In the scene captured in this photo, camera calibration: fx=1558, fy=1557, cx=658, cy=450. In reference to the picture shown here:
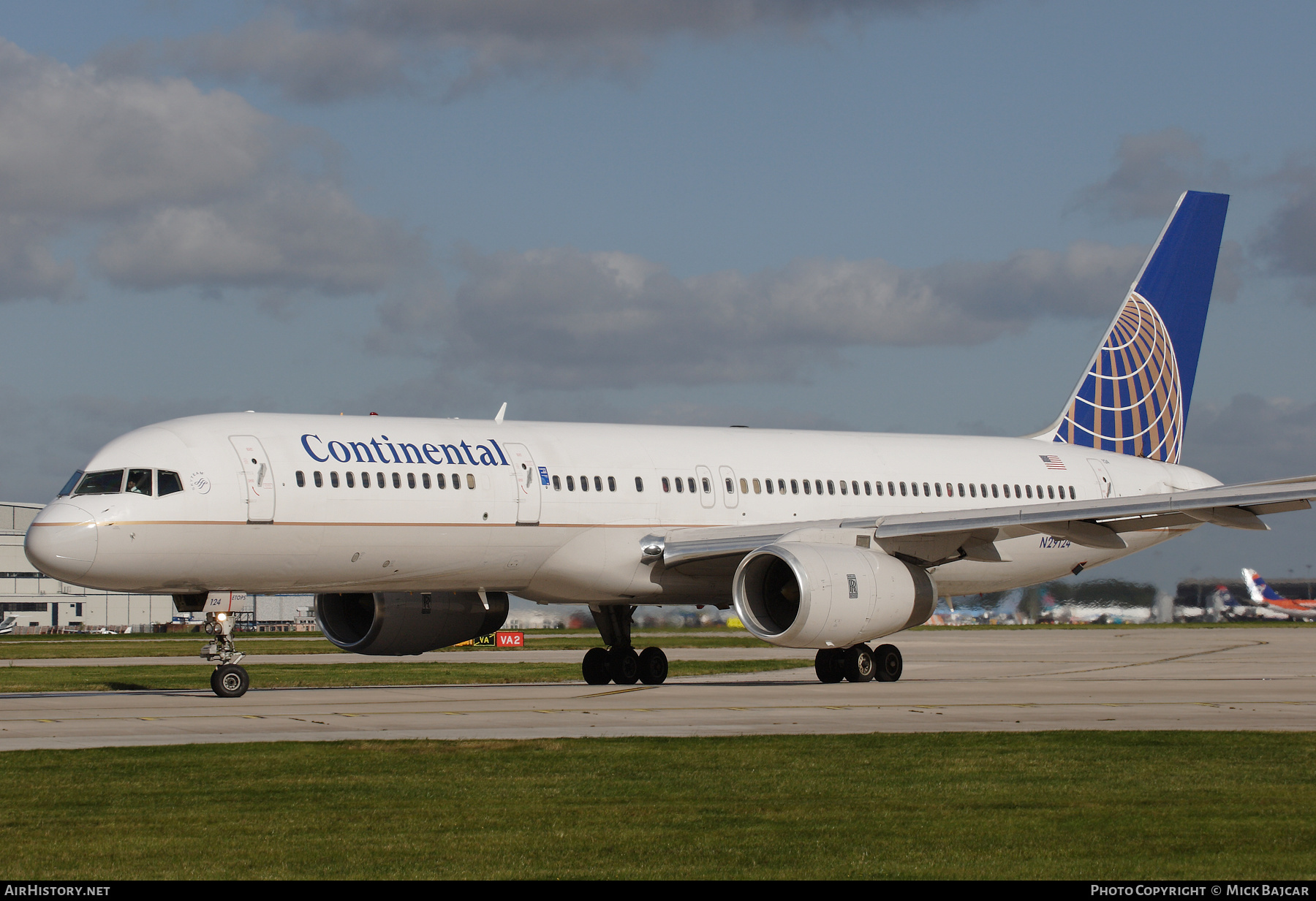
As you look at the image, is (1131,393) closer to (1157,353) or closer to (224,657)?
(1157,353)

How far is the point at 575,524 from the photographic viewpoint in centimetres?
2722

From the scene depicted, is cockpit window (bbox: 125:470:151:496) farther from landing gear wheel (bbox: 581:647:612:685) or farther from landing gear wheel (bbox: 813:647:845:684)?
landing gear wheel (bbox: 813:647:845:684)

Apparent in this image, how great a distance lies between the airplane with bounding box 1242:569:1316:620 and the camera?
82438mm

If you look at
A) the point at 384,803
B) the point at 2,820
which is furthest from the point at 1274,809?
the point at 2,820

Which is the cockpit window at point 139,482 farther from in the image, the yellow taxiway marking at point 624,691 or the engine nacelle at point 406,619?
the yellow taxiway marking at point 624,691

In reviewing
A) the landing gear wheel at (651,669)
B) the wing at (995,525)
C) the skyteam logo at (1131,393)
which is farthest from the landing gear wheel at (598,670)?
the skyteam logo at (1131,393)

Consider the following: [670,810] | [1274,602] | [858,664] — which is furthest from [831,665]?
[1274,602]

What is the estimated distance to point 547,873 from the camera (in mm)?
9641

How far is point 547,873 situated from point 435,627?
19407 millimetres

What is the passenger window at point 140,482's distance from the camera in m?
23.6

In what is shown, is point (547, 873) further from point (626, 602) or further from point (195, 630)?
point (195, 630)

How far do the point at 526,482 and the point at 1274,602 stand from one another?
7088 centimetres

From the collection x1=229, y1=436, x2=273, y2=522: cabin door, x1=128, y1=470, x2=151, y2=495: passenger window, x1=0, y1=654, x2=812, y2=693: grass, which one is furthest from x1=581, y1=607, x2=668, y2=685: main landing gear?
x1=128, y1=470, x2=151, y2=495: passenger window

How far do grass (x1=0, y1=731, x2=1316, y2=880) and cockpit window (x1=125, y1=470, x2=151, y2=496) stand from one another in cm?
759
